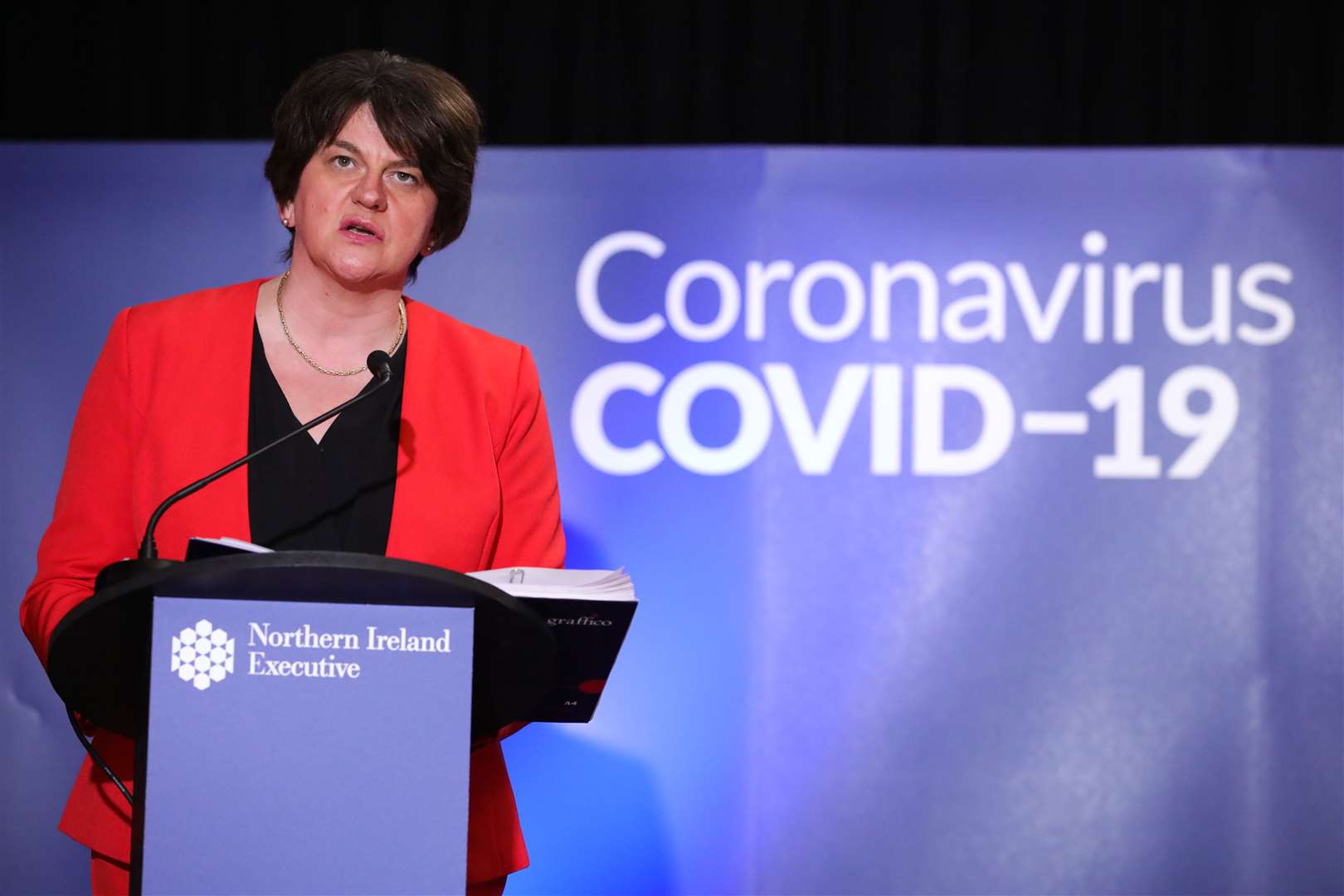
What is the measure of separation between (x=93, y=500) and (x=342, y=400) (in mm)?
312

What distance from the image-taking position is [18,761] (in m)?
3.08

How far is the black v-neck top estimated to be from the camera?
62.0 inches

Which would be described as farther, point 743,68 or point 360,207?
point 743,68

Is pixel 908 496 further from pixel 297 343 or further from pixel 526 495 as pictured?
pixel 297 343

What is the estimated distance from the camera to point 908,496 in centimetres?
309

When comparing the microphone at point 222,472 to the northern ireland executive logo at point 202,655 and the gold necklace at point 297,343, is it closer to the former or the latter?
the northern ireland executive logo at point 202,655

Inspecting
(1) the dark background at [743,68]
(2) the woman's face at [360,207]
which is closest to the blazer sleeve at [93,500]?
(2) the woman's face at [360,207]

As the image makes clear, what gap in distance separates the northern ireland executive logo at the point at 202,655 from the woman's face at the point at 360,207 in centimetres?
68

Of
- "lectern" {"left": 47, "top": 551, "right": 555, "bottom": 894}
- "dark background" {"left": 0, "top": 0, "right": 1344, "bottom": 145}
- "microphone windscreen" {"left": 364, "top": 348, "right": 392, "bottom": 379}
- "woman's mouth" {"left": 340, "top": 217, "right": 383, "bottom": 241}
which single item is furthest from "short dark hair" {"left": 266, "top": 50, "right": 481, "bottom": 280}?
"dark background" {"left": 0, "top": 0, "right": 1344, "bottom": 145}

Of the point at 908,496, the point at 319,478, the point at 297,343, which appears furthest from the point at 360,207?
the point at 908,496

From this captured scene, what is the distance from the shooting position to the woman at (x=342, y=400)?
60.6 inches

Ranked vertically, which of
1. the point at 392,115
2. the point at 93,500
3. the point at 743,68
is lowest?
the point at 93,500

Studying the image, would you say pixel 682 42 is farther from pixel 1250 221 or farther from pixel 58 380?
pixel 58 380

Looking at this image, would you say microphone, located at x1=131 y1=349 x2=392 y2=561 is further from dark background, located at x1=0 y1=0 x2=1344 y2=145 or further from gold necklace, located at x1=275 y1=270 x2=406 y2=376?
dark background, located at x1=0 y1=0 x2=1344 y2=145
